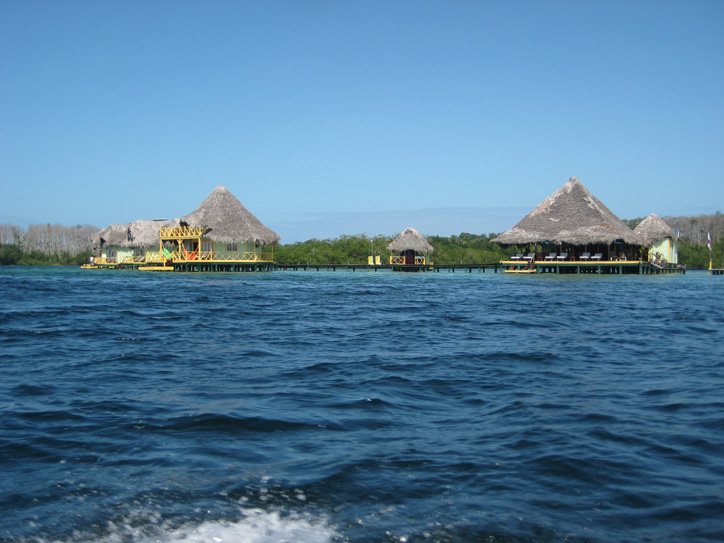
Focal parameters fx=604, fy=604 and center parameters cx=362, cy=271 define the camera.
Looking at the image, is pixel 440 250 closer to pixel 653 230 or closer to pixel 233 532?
pixel 653 230

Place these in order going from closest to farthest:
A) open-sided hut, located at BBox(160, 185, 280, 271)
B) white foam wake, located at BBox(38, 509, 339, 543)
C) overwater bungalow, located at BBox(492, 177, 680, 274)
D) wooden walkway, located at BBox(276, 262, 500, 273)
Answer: white foam wake, located at BBox(38, 509, 339, 543) < overwater bungalow, located at BBox(492, 177, 680, 274) < open-sided hut, located at BBox(160, 185, 280, 271) < wooden walkway, located at BBox(276, 262, 500, 273)

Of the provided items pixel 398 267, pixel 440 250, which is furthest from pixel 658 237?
pixel 440 250

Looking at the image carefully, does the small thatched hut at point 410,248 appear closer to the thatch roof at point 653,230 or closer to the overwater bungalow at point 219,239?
the overwater bungalow at point 219,239

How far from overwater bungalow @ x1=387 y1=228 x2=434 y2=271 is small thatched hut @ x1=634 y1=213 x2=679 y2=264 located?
13179 millimetres

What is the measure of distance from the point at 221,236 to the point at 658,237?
84.7 feet

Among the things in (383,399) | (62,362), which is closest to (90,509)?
(383,399)

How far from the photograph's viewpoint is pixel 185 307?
43.9 feet

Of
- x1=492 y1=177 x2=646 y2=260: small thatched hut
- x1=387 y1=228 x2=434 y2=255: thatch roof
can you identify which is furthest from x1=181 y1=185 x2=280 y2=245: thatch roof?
x1=492 y1=177 x2=646 y2=260: small thatched hut

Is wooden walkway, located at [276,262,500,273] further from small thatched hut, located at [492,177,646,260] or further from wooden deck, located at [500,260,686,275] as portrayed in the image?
small thatched hut, located at [492,177,646,260]

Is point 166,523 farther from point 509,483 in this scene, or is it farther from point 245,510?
point 509,483

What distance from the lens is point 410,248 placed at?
38.7m

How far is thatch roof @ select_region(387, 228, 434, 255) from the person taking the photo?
127 ft

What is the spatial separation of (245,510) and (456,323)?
7.94 meters

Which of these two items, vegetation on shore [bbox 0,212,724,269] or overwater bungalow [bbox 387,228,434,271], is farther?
vegetation on shore [bbox 0,212,724,269]
